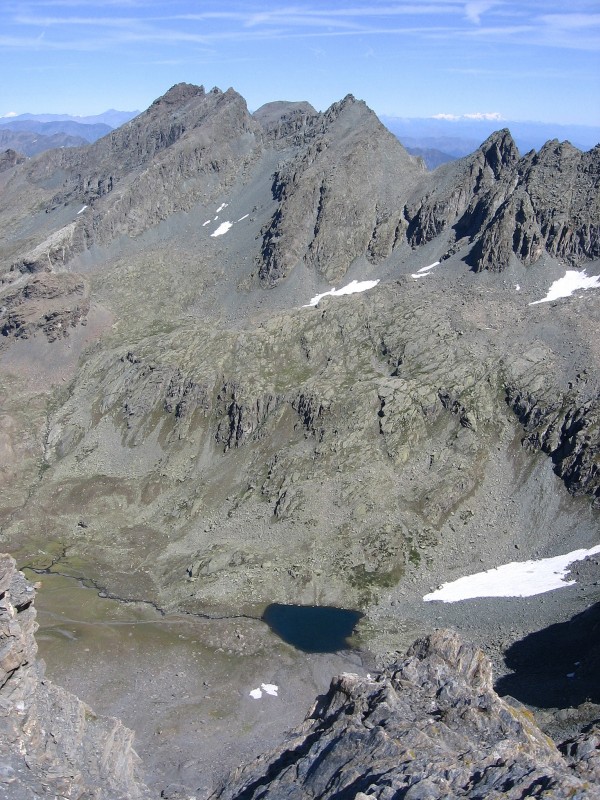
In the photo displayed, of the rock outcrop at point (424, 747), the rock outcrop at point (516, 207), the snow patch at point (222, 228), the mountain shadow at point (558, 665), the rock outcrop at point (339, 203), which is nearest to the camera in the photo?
the rock outcrop at point (424, 747)

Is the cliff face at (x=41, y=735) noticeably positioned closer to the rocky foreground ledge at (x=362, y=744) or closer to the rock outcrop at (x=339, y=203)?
the rocky foreground ledge at (x=362, y=744)

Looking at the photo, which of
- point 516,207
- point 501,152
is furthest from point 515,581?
point 501,152

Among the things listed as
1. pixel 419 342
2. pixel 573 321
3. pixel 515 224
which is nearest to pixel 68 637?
pixel 419 342

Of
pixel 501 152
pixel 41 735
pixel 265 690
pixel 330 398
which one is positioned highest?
pixel 501 152

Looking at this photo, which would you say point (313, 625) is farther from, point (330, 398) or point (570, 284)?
point (570, 284)

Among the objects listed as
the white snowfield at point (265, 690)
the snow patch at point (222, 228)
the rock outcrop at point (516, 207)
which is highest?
the rock outcrop at point (516, 207)

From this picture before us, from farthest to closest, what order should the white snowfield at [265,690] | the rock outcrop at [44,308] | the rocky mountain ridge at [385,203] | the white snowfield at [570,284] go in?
1. the rock outcrop at [44,308]
2. the rocky mountain ridge at [385,203]
3. the white snowfield at [570,284]
4. the white snowfield at [265,690]

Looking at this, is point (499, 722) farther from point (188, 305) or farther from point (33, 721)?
point (188, 305)

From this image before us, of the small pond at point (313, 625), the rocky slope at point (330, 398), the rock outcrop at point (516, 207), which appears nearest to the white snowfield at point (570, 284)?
the rocky slope at point (330, 398)
